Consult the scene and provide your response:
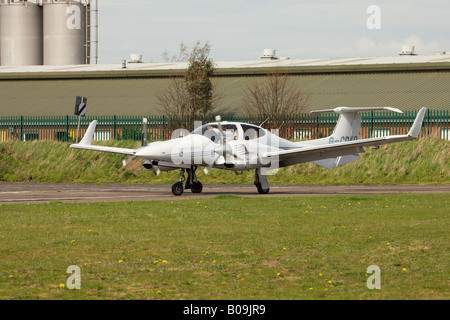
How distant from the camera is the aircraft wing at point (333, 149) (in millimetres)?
24172

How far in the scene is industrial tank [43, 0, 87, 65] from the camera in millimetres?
91625

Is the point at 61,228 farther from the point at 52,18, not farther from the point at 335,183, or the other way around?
the point at 52,18

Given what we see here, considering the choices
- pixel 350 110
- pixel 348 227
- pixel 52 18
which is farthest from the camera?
pixel 52 18

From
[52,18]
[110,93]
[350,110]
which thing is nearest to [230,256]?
[350,110]

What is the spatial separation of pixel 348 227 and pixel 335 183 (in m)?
17.7

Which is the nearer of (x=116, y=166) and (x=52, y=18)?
(x=116, y=166)

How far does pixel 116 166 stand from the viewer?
36.7 metres

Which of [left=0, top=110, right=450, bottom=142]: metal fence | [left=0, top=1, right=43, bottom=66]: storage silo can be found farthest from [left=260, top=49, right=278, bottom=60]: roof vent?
[left=0, top=1, right=43, bottom=66]: storage silo

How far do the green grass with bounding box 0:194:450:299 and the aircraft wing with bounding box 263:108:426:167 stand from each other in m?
4.49

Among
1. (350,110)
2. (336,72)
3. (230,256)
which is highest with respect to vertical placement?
(336,72)

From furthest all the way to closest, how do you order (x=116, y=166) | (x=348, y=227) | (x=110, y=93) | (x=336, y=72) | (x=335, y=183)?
(x=110, y=93) < (x=336, y=72) < (x=116, y=166) < (x=335, y=183) < (x=348, y=227)

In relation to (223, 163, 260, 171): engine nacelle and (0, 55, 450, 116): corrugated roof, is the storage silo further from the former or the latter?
(223, 163, 260, 171): engine nacelle

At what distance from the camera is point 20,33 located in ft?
305

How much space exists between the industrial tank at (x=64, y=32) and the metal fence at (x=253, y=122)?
41.8m
